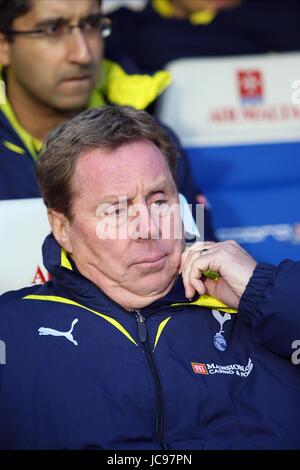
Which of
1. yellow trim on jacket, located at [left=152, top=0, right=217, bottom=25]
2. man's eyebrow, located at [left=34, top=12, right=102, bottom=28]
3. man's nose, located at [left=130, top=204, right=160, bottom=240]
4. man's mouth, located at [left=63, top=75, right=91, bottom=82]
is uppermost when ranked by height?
man's eyebrow, located at [left=34, top=12, right=102, bottom=28]

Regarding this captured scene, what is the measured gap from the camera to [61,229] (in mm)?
2270

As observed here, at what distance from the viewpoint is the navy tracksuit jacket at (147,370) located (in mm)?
1969

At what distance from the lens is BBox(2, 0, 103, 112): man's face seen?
3.07 metres

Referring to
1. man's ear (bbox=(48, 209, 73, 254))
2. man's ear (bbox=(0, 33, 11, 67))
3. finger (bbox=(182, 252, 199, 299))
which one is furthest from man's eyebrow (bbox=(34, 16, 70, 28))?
finger (bbox=(182, 252, 199, 299))

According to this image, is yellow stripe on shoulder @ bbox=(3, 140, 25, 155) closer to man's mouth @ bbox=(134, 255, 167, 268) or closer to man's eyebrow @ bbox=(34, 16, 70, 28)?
man's eyebrow @ bbox=(34, 16, 70, 28)

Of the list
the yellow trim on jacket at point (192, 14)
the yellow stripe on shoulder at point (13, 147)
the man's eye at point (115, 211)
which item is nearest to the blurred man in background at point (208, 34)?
the yellow trim on jacket at point (192, 14)

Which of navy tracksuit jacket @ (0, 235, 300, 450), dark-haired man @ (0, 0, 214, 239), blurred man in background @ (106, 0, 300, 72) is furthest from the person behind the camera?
blurred man in background @ (106, 0, 300, 72)

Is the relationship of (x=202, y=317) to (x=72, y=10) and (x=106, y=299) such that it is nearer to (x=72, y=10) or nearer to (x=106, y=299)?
(x=106, y=299)

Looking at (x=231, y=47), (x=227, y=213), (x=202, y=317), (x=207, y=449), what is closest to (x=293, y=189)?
(x=227, y=213)

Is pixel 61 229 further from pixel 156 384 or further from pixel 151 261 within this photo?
pixel 156 384

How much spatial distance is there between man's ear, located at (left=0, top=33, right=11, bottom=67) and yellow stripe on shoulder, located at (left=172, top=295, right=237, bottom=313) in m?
1.37

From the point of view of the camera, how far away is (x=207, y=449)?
6.47ft

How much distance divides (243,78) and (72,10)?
754mm

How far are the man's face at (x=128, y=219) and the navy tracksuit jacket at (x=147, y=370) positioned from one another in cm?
6
